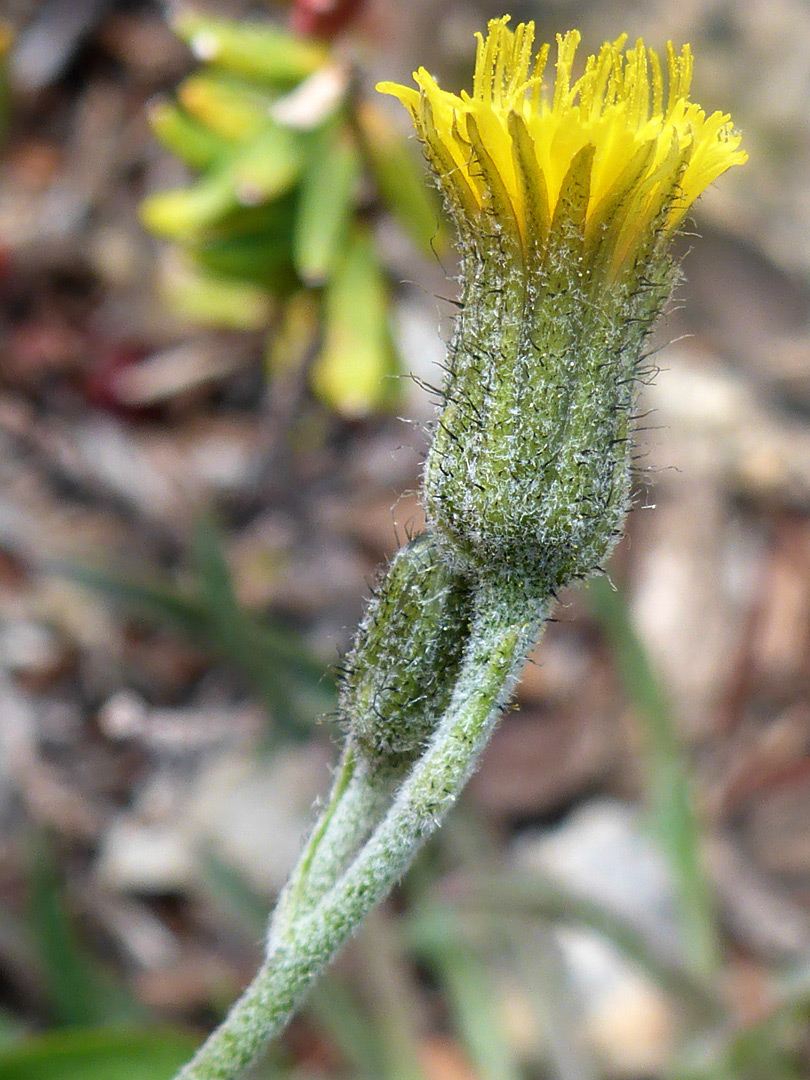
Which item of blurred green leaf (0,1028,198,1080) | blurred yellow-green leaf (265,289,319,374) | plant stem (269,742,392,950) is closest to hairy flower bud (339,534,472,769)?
plant stem (269,742,392,950)

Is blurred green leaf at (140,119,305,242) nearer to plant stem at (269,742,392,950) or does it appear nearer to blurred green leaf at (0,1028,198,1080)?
plant stem at (269,742,392,950)

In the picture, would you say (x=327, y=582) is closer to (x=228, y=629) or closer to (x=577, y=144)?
(x=228, y=629)

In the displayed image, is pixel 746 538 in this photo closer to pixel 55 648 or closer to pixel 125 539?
pixel 125 539

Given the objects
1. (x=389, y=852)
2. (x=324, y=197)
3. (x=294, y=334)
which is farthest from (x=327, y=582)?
(x=389, y=852)

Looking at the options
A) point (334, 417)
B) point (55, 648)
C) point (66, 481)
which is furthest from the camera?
point (334, 417)

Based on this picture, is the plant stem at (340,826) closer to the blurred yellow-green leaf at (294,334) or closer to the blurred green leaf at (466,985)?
the blurred green leaf at (466,985)

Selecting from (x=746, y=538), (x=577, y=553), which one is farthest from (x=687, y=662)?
(x=577, y=553)
